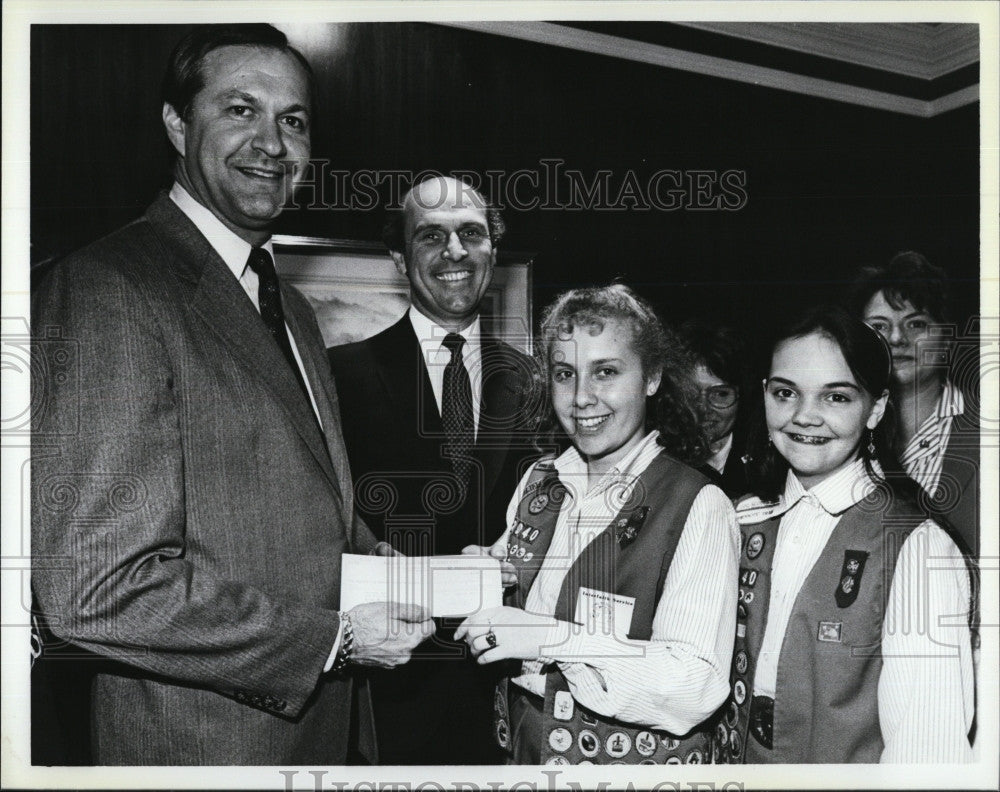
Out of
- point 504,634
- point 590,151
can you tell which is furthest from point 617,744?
point 590,151

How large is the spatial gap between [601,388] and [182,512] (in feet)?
3.39

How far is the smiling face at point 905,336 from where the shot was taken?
2.45 m

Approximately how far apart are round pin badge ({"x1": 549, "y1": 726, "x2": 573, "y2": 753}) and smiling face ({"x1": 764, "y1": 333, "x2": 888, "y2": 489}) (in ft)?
2.79

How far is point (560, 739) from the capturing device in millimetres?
2398

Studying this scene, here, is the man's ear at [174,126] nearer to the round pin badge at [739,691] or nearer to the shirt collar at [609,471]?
the shirt collar at [609,471]

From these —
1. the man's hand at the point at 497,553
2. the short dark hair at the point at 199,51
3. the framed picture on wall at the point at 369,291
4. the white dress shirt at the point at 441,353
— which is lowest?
the man's hand at the point at 497,553

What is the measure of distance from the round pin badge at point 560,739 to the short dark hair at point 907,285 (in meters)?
1.26

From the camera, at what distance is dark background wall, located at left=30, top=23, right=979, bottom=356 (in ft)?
7.94

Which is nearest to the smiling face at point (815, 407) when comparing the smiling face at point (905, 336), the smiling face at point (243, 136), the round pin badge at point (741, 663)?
the smiling face at point (905, 336)

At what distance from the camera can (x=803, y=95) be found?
8.24ft

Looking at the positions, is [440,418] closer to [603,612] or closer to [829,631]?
[603,612]

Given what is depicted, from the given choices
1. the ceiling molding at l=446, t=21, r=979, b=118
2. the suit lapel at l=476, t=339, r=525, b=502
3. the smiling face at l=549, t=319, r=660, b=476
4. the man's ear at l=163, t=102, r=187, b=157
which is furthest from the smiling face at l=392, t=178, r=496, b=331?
the man's ear at l=163, t=102, r=187, b=157

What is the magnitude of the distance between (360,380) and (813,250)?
1.18 meters

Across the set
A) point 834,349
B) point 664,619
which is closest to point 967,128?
point 834,349
